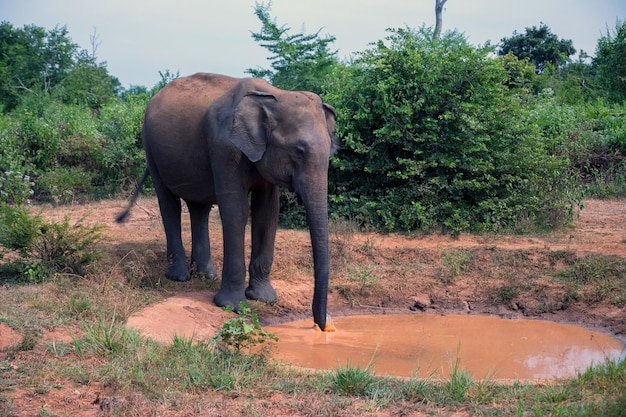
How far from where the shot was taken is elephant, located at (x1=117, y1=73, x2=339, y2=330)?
24.8 feet

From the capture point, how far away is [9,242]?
27.6ft

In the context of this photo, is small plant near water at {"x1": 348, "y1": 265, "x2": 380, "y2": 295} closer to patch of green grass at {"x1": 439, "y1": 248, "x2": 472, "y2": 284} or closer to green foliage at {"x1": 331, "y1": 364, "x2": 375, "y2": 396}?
patch of green grass at {"x1": 439, "y1": 248, "x2": 472, "y2": 284}

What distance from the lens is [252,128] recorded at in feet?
25.7

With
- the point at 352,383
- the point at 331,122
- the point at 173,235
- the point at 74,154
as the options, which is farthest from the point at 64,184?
the point at 352,383

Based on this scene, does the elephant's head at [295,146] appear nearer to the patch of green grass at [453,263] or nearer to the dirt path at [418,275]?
the dirt path at [418,275]

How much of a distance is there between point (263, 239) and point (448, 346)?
101 inches

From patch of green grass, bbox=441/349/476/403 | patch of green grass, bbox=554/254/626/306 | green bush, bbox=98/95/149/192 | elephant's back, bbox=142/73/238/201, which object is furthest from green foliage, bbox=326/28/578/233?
patch of green grass, bbox=441/349/476/403

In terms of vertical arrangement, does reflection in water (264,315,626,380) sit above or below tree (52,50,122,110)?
below

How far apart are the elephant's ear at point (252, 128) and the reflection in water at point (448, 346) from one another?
205 cm

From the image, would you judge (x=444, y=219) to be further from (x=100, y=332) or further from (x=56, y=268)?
(x=100, y=332)

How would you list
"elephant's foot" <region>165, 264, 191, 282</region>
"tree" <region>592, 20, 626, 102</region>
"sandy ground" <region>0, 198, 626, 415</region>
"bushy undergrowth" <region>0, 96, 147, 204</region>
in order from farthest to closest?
"tree" <region>592, 20, 626, 102</region> < "bushy undergrowth" <region>0, 96, 147, 204</region> < "elephant's foot" <region>165, 264, 191, 282</region> < "sandy ground" <region>0, 198, 626, 415</region>

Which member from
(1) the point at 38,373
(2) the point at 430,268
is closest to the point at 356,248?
(2) the point at 430,268

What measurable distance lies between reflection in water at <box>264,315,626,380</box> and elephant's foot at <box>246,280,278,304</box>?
536 mm

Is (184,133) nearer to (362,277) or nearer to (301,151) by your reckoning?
(301,151)
